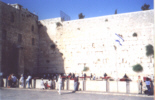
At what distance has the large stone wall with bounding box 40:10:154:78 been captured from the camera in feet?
54.2

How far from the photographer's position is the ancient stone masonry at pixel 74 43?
1645cm

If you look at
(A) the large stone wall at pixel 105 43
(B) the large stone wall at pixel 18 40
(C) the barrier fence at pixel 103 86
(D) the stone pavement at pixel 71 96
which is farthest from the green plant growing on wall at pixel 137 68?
(B) the large stone wall at pixel 18 40

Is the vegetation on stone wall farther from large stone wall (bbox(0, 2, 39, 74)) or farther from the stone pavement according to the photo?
large stone wall (bbox(0, 2, 39, 74))

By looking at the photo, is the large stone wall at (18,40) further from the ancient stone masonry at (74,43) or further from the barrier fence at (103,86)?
the barrier fence at (103,86)

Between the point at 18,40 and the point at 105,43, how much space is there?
10020 mm

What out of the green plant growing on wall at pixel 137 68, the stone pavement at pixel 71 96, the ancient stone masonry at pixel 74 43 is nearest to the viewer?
the stone pavement at pixel 71 96

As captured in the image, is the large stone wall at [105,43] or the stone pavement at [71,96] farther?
the large stone wall at [105,43]

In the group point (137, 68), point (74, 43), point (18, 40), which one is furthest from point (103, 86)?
A: point (18, 40)

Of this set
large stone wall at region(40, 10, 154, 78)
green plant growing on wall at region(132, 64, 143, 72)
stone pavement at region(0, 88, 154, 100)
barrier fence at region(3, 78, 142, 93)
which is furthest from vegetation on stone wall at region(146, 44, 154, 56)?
stone pavement at region(0, 88, 154, 100)

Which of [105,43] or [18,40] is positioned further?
[18,40]

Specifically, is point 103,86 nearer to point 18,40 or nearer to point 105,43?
point 105,43

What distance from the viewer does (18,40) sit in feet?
59.5

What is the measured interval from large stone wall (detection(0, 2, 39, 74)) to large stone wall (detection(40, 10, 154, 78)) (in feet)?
7.65

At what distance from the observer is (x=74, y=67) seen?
1905cm
